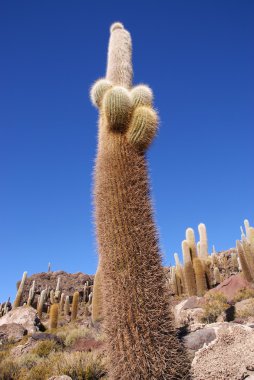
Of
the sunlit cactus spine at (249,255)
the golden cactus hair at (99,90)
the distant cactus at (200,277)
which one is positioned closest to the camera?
the golden cactus hair at (99,90)

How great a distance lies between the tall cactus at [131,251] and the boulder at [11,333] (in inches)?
474

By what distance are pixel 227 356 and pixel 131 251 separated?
2106 mm

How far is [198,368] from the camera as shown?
4.42 metres

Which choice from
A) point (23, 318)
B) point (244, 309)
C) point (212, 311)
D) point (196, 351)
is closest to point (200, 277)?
point (244, 309)

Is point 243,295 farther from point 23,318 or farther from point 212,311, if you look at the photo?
point 23,318

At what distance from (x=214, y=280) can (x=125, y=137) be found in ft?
53.8

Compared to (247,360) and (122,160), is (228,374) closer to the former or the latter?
(247,360)

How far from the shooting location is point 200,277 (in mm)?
15617

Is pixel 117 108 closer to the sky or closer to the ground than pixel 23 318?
closer to the sky

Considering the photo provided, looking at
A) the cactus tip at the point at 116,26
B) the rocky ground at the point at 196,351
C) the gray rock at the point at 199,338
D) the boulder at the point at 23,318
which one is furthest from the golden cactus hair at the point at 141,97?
the boulder at the point at 23,318

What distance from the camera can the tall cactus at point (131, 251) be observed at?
12.9ft

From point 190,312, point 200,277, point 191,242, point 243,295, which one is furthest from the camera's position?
point 191,242

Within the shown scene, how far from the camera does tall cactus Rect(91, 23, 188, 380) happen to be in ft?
12.9

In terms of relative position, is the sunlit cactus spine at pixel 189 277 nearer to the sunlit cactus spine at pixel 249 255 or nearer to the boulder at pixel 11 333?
the sunlit cactus spine at pixel 249 255
